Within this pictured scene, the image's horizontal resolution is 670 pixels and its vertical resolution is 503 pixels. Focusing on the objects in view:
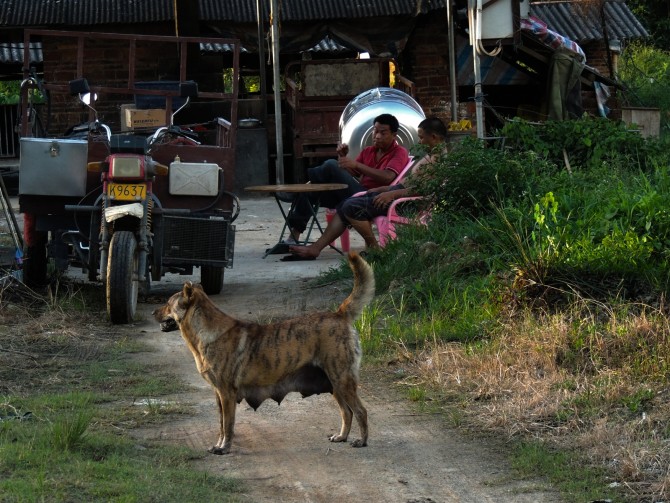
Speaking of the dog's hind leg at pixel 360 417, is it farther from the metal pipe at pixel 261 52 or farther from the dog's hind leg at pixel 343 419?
the metal pipe at pixel 261 52

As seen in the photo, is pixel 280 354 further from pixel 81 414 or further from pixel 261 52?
pixel 261 52

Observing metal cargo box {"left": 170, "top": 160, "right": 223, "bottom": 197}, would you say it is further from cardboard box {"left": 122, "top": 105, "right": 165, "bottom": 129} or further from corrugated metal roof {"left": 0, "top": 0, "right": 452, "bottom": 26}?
corrugated metal roof {"left": 0, "top": 0, "right": 452, "bottom": 26}

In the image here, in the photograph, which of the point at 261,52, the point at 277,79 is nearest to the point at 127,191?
the point at 277,79

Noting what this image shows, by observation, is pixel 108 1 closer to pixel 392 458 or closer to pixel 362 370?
pixel 362 370

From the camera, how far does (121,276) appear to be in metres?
8.14

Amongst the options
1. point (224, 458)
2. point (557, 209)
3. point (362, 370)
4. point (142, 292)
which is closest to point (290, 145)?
point (142, 292)

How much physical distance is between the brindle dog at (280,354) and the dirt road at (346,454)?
0.20 m

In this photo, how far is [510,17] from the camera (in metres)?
12.4

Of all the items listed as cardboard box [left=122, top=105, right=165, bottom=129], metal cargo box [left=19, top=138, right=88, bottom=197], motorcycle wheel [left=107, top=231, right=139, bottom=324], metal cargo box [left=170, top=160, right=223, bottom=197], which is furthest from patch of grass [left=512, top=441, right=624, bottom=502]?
cardboard box [left=122, top=105, right=165, bottom=129]

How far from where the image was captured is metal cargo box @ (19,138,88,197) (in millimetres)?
8836

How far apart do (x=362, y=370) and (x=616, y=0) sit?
16.1 m

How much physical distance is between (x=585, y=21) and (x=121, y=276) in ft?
50.3

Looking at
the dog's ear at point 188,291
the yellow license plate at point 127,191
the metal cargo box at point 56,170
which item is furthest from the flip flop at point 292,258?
the dog's ear at point 188,291

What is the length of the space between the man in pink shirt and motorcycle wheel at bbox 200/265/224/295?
2.07 metres
